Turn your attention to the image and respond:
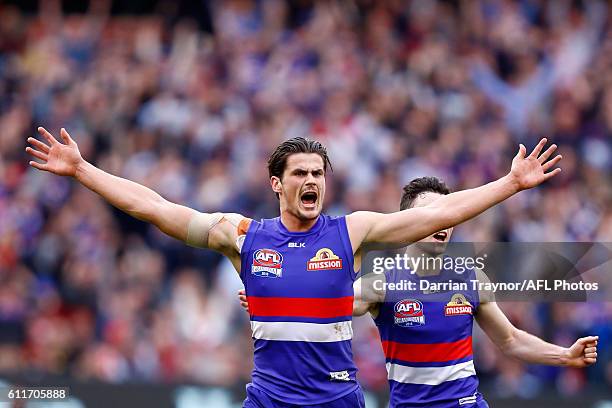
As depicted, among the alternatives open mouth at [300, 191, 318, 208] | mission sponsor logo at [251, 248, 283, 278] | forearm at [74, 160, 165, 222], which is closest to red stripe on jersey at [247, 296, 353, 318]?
mission sponsor logo at [251, 248, 283, 278]

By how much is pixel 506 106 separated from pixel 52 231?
614cm

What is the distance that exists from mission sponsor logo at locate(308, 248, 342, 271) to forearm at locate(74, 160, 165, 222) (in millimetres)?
1036

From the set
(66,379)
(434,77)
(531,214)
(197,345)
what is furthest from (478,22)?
(66,379)

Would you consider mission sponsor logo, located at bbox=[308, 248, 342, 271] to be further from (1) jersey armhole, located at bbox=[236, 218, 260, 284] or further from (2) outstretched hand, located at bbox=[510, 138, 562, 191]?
(2) outstretched hand, located at bbox=[510, 138, 562, 191]

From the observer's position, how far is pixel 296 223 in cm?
750

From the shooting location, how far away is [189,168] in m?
15.3

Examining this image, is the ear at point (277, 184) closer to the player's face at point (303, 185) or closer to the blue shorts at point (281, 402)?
the player's face at point (303, 185)

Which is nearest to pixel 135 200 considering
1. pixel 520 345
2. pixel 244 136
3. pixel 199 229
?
pixel 199 229

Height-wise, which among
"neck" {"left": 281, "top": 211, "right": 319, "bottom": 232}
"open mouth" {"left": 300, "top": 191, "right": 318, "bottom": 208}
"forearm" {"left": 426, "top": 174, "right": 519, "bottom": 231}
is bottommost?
"forearm" {"left": 426, "top": 174, "right": 519, "bottom": 231}

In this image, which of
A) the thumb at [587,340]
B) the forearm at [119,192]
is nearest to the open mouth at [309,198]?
the forearm at [119,192]

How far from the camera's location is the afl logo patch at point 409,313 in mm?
7906

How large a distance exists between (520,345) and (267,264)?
2.08 meters

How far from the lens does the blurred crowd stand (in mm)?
13383

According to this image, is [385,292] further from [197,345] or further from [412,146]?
[412,146]
